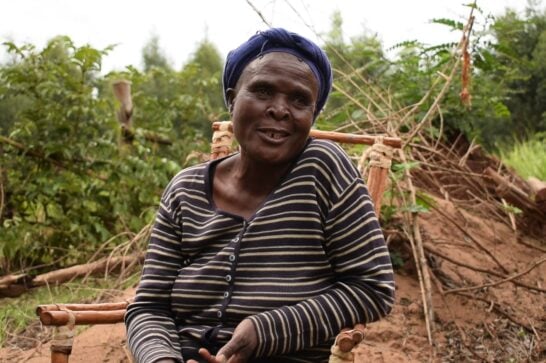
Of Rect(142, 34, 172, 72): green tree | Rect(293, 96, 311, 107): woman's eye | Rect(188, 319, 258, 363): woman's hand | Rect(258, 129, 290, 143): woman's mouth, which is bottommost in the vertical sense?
Rect(188, 319, 258, 363): woman's hand

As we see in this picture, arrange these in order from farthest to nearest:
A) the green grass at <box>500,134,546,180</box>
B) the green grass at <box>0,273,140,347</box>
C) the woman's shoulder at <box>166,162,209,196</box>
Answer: the green grass at <box>500,134,546,180</box>, the green grass at <box>0,273,140,347</box>, the woman's shoulder at <box>166,162,209,196</box>

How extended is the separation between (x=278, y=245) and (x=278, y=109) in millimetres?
342

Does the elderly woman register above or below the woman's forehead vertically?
below

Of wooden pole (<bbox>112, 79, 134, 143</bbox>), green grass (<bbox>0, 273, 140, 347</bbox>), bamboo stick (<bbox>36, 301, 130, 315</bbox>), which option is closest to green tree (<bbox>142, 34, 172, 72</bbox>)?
wooden pole (<bbox>112, 79, 134, 143</bbox>)

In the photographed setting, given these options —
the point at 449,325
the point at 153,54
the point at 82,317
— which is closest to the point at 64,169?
the point at 449,325

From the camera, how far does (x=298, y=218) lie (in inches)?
71.2

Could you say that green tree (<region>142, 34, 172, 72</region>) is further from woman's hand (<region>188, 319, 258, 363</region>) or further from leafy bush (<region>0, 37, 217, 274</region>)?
woman's hand (<region>188, 319, 258, 363</region>)

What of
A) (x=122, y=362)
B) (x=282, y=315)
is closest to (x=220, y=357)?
(x=282, y=315)

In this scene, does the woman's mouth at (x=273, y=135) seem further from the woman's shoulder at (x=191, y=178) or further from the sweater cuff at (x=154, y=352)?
the sweater cuff at (x=154, y=352)

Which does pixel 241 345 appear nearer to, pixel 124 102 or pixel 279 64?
pixel 279 64

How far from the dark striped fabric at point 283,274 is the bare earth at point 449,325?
1382 millimetres

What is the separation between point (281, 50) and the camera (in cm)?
182

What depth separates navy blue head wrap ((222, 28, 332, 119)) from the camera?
5.96ft

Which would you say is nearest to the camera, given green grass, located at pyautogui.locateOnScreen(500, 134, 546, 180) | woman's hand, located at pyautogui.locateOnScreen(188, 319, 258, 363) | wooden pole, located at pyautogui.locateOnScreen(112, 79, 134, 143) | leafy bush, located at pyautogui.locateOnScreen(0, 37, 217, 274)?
woman's hand, located at pyautogui.locateOnScreen(188, 319, 258, 363)
